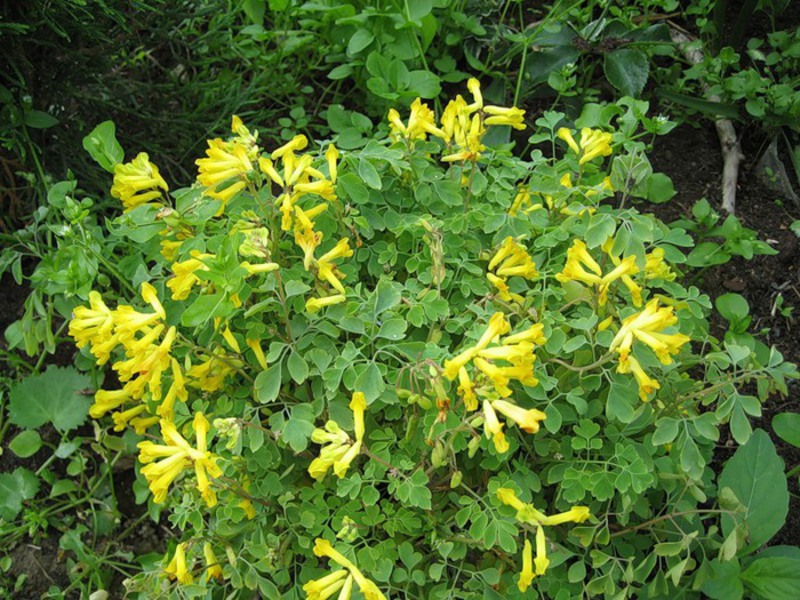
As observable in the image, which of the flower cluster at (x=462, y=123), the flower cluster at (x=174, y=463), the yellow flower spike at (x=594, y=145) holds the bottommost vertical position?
the flower cluster at (x=174, y=463)

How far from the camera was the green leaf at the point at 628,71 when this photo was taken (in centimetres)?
252

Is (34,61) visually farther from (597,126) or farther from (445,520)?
(445,520)

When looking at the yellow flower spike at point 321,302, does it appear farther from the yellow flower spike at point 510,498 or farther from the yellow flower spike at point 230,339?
the yellow flower spike at point 510,498

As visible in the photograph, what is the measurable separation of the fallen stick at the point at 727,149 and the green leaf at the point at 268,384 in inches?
61.4

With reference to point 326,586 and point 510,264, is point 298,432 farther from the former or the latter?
point 510,264

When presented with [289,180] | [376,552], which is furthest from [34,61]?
[376,552]

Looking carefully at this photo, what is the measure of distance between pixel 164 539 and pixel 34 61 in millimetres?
1297

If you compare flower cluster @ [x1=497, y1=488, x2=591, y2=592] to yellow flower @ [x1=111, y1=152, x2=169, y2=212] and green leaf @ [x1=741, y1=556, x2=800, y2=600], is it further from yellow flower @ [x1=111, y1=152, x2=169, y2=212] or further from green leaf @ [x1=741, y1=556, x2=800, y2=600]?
yellow flower @ [x1=111, y1=152, x2=169, y2=212]

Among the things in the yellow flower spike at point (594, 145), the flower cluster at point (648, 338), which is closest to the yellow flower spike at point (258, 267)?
the flower cluster at point (648, 338)

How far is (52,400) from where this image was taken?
221 centimetres

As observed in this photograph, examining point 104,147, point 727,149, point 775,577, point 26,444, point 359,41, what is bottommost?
point 775,577

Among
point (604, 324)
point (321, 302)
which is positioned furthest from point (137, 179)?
point (604, 324)

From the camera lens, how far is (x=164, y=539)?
7.37ft

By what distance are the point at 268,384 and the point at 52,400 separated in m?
0.95
